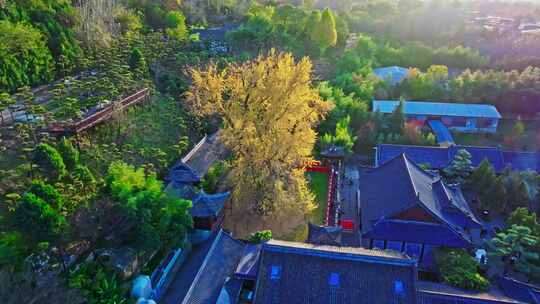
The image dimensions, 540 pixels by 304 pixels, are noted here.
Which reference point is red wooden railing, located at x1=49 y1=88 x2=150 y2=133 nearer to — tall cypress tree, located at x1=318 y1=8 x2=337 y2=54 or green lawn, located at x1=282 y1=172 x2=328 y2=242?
green lawn, located at x1=282 y1=172 x2=328 y2=242

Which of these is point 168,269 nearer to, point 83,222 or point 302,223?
point 83,222

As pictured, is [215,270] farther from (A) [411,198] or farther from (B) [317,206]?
(A) [411,198]

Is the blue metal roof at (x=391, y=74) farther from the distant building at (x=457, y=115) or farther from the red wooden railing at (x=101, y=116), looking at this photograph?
the red wooden railing at (x=101, y=116)

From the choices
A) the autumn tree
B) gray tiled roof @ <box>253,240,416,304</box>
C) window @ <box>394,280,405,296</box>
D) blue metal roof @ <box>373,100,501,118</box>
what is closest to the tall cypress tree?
blue metal roof @ <box>373,100,501,118</box>

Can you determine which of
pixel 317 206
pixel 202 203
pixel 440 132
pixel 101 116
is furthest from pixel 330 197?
pixel 440 132

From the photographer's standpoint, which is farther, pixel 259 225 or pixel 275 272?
pixel 259 225

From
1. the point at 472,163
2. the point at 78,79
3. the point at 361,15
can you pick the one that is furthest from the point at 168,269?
the point at 361,15

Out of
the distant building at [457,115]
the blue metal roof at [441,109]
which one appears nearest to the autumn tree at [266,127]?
the blue metal roof at [441,109]
